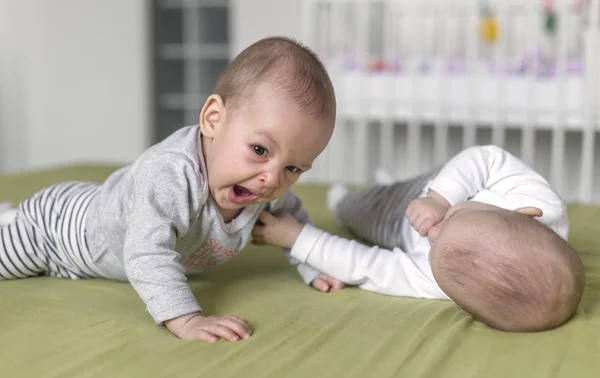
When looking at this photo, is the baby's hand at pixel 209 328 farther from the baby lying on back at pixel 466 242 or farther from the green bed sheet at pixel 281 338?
the baby lying on back at pixel 466 242

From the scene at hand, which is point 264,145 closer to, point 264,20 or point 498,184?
point 498,184

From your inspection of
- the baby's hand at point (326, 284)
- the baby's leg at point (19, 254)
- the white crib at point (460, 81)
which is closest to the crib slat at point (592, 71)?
the white crib at point (460, 81)

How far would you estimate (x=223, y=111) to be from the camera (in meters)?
1.07

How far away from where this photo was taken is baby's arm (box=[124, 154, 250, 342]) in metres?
0.94

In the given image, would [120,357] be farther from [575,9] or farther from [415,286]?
[575,9]

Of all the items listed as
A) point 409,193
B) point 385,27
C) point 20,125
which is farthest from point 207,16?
point 409,193

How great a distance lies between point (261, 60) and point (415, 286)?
43 centimetres

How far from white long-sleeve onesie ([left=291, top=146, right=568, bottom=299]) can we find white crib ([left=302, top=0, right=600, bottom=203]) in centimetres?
168

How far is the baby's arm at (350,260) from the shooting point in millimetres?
1154

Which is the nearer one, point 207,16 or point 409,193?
point 409,193

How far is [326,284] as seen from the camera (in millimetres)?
1192

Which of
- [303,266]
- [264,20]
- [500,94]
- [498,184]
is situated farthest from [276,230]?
[264,20]

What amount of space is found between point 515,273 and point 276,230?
1.51 feet

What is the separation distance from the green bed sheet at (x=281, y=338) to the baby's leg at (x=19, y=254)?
29 mm
